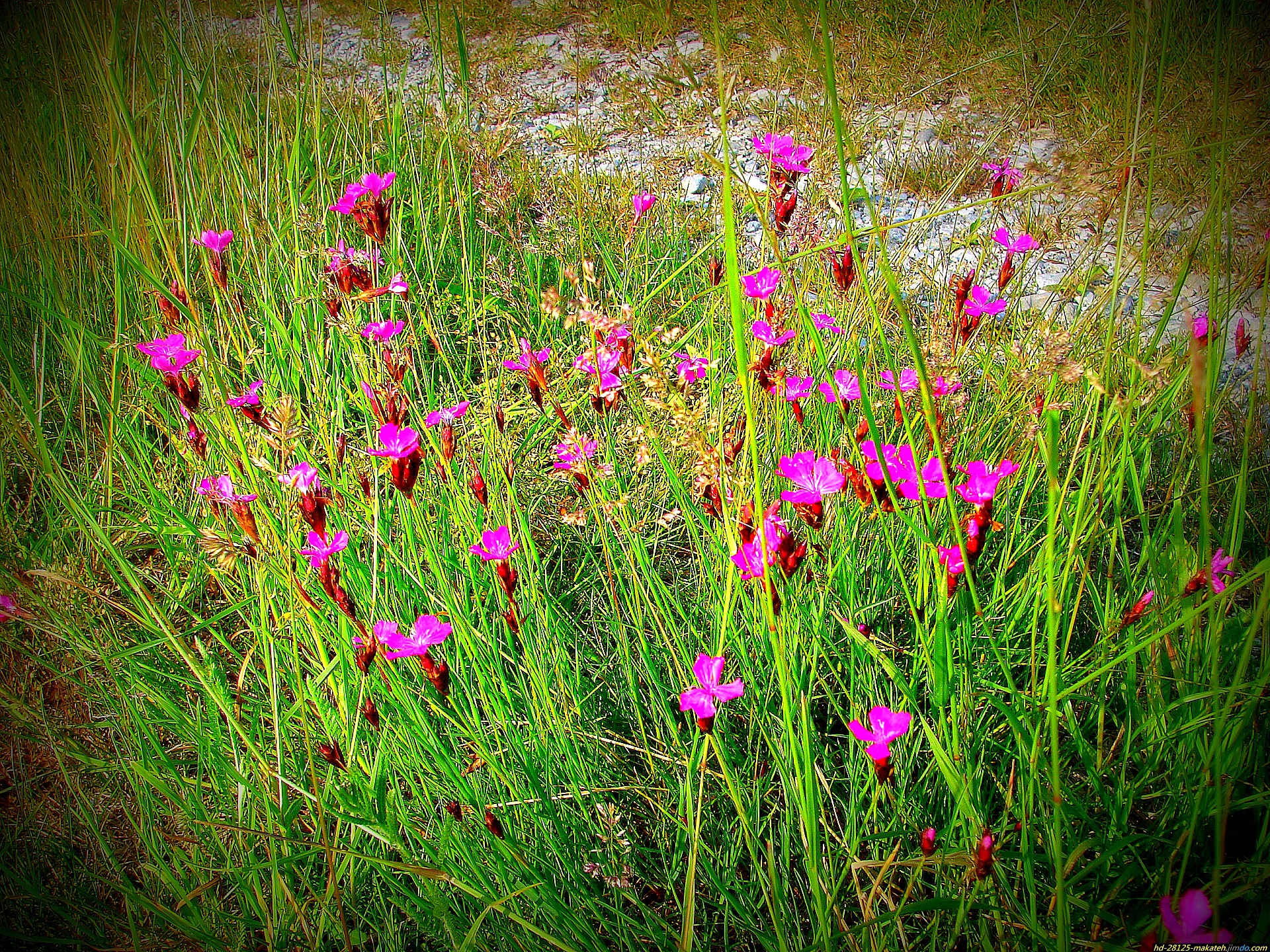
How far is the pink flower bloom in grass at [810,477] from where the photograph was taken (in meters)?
0.83

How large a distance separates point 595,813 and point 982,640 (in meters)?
0.70

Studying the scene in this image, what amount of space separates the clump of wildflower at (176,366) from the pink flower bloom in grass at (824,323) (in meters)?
0.99

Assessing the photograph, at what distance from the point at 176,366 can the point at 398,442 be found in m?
0.56

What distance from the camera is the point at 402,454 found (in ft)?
2.71

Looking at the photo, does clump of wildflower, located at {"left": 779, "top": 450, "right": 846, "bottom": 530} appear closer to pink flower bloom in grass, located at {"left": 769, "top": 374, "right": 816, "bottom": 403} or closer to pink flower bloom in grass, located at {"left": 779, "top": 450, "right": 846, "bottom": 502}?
pink flower bloom in grass, located at {"left": 779, "top": 450, "right": 846, "bottom": 502}

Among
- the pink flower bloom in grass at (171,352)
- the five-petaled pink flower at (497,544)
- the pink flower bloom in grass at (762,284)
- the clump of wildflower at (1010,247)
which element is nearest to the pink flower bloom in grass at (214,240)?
the pink flower bloom in grass at (171,352)

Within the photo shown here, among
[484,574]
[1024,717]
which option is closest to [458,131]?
[484,574]

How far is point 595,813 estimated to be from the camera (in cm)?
103

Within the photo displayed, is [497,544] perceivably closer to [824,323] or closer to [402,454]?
[402,454]

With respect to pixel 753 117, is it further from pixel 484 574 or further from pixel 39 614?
pixel 39 614

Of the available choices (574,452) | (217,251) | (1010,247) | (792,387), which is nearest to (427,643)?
(574,452)

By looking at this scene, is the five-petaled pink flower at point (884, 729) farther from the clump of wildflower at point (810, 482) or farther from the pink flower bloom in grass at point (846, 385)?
the pink flower bloom in grass at point (846, 385)

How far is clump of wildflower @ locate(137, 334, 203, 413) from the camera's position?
90 cm

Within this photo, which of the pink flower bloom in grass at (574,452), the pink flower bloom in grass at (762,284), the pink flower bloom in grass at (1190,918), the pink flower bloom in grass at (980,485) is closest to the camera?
the pink flower bloom in grass at (1190,918)
